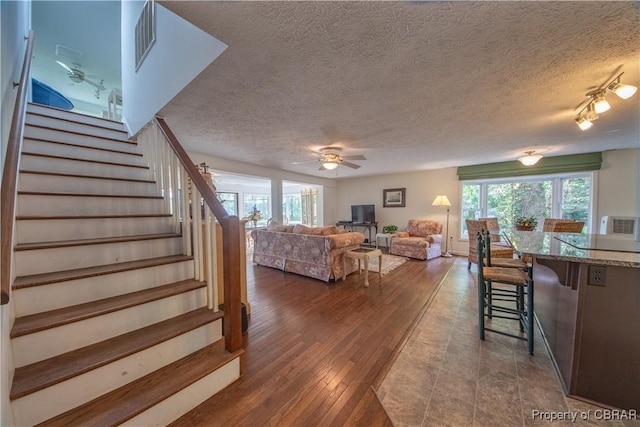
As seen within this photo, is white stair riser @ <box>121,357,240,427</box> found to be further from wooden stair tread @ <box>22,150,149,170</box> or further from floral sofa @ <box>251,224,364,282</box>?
wooden stair tread @ <box>22,150,149,170</box>

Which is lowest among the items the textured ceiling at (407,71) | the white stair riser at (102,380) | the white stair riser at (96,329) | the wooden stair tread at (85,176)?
the white stair riser at (102,380)

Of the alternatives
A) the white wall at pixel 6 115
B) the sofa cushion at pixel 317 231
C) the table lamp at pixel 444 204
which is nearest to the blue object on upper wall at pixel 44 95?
the white wall at pixel 6 115

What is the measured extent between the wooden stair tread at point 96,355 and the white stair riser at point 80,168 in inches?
71.1

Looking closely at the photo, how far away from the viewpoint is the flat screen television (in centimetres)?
717

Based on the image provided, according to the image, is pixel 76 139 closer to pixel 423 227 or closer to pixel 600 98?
pixel 600 98


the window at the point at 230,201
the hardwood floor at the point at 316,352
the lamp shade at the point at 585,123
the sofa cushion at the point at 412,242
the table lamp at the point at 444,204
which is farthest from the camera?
the window at the point at 230,201

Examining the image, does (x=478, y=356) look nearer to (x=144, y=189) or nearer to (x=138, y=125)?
(x=144, y=189)

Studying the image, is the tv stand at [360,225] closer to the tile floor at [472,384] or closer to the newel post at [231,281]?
the tile floor at [472,384]

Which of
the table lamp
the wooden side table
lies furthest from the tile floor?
the wooden side table

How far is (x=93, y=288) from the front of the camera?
1474 millimetres

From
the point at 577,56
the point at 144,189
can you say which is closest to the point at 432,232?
the point at 577,56

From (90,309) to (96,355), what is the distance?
0.90ft

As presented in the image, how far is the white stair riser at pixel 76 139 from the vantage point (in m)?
2.40

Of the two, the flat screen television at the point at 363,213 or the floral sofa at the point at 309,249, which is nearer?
the floral sofa at the point at 309,249
